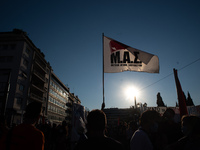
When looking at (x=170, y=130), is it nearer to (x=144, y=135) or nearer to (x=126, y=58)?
(x=144, y=135)

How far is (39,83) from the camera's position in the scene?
126 ft

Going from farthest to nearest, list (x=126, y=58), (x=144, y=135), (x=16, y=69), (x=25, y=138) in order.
Answer: (x=16, y=69), (x=126, y=58), (x=144, y=135), (x=25, y=138)

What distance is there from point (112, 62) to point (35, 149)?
510cm

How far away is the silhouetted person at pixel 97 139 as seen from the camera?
→ 1599 mm

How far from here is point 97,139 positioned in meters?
1.65

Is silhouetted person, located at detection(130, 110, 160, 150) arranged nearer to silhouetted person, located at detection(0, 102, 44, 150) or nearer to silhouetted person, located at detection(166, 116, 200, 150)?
silhouetted person, located at detection(166, 116, 200, 150)

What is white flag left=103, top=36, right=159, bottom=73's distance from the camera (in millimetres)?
6730

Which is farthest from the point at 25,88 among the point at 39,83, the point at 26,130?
the point at 26,130

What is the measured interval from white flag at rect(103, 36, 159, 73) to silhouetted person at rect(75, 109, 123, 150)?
4782 mm

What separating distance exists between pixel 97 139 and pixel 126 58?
19.3 feet

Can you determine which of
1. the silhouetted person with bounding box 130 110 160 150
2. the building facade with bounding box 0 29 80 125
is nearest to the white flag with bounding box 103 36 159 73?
the silhouetted person with bounding box 130 110 160 150

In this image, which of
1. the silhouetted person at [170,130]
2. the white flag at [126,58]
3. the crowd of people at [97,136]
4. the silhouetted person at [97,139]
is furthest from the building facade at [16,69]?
the silhouetted person at [97,139]

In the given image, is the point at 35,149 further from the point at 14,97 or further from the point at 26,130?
the point at 14,97

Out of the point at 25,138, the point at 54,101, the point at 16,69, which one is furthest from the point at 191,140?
the point at 54,101
